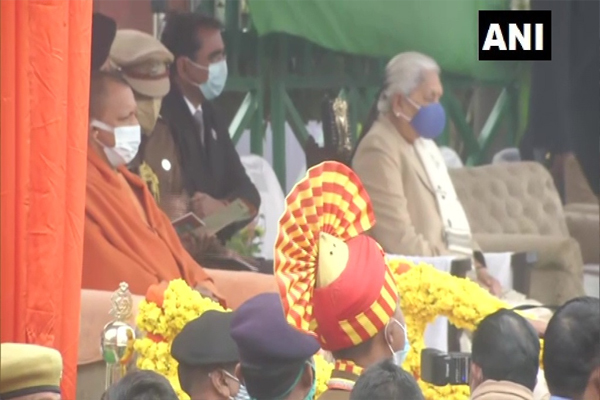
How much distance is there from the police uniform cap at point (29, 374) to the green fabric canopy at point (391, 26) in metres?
2.55

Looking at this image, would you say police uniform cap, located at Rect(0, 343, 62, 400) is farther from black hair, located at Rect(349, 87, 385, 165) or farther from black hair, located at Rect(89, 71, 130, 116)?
black hair, located at Rect(349, 87, 385, 165)

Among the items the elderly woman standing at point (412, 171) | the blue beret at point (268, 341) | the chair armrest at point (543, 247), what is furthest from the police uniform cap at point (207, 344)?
the chair armrest at point (543, 247)

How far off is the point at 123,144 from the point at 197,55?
1.61ft

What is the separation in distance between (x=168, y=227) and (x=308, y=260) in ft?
4.73

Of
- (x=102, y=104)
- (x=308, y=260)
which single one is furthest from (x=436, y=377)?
(x=102, y=104)

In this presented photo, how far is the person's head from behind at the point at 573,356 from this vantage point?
4.05 metres

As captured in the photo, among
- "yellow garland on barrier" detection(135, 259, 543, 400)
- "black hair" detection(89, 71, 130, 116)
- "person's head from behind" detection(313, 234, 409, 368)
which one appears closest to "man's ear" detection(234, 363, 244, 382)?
"person's head from behind" detection(313, 234, 409, 368)

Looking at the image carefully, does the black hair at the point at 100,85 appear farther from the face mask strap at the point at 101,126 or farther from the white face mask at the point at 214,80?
the white face mask at the point at 214,80

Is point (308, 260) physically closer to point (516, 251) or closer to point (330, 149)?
point (330, 149)

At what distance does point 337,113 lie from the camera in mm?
6211

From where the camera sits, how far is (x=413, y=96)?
6.47 meters

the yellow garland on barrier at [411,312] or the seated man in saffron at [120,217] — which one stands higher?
the seated man in saffron at [120,217]

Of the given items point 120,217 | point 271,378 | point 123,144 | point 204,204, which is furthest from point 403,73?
point 271,378

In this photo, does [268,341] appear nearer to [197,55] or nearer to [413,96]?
[197,55]
